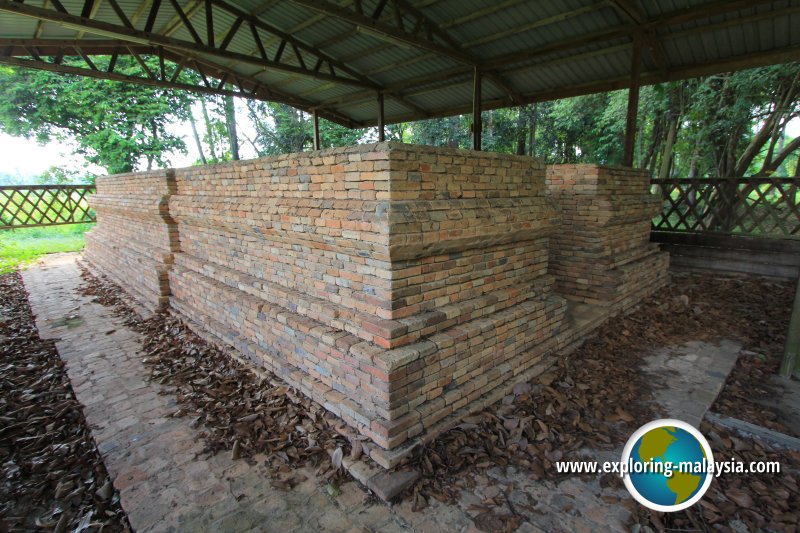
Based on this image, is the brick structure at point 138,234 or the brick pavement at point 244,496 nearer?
the brick pavement at point 244,496

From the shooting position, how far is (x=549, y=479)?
275 centimetres

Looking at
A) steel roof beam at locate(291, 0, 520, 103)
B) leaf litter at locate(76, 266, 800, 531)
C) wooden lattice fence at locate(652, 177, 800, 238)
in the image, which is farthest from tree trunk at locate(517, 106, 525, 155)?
leaf litter at locate(76, 266, 800, 531)

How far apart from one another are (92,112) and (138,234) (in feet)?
33.1

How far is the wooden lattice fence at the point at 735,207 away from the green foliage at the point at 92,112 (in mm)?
16740

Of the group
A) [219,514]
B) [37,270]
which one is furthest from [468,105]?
[37,270]

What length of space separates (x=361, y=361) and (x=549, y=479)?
1.57 metres

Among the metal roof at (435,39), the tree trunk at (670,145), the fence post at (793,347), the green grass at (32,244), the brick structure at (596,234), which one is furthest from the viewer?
the tree trunk at (670,145)

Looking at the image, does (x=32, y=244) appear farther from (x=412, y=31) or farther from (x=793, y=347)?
(x=793, y=347)

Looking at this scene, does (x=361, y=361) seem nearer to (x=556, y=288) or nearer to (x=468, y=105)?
(x=556, y=288)

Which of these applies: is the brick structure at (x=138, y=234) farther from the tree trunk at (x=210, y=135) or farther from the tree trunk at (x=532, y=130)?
the tree trunk at (x=532, y=130)

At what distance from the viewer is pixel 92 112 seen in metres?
14.3

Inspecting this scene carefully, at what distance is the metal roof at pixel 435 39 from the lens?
5746mm

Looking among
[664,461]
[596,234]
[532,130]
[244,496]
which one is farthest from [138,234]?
[532,130]

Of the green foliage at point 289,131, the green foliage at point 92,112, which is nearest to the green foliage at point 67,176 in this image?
the green foliage at point 92,112
